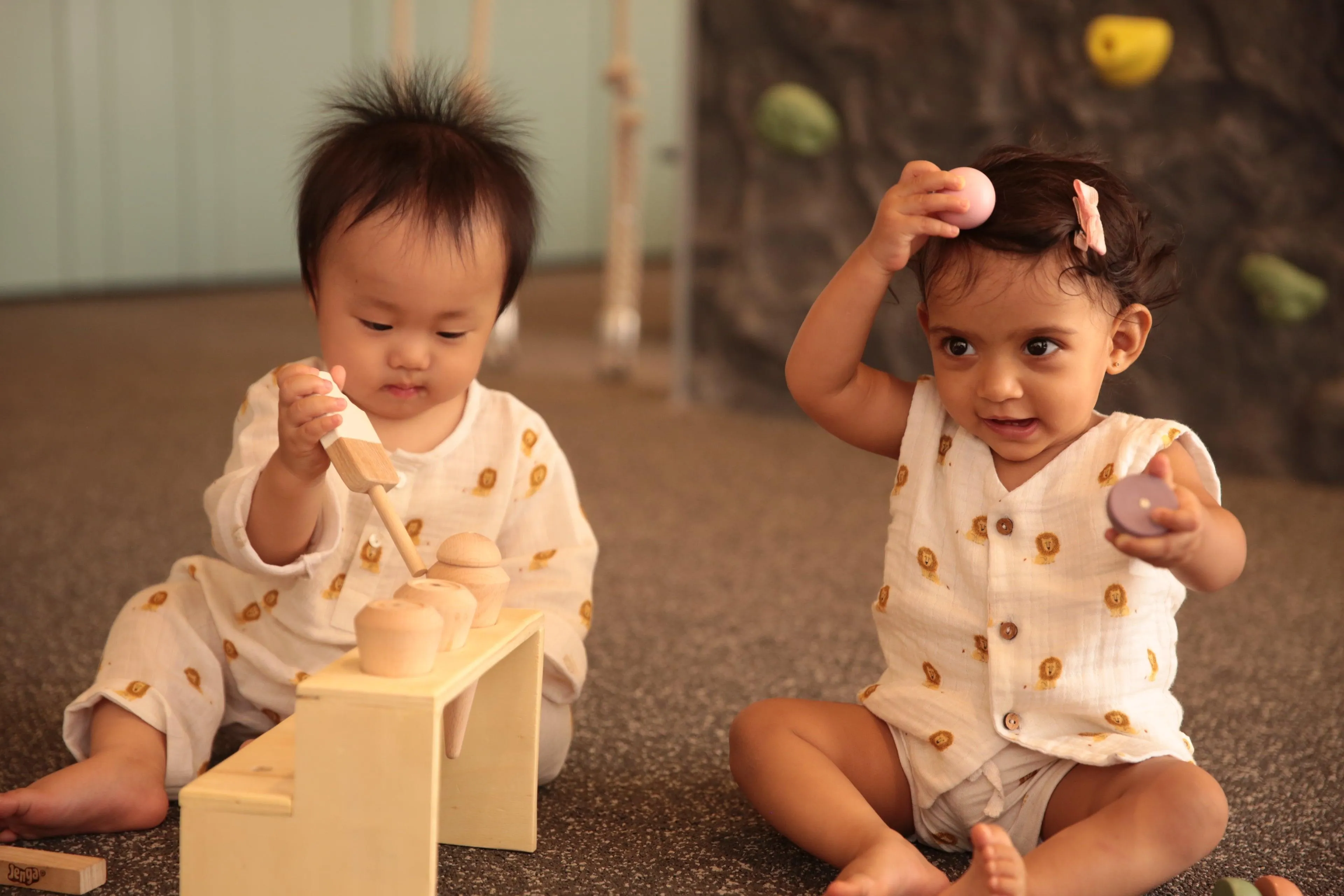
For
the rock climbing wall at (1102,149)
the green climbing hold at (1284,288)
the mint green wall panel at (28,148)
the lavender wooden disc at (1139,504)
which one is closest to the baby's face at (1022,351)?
the lavender wooden disc at (1139,504)

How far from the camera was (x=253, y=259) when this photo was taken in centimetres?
402

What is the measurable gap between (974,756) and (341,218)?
469mm

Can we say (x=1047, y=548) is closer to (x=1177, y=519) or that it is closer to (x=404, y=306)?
(x=1177, y=519)

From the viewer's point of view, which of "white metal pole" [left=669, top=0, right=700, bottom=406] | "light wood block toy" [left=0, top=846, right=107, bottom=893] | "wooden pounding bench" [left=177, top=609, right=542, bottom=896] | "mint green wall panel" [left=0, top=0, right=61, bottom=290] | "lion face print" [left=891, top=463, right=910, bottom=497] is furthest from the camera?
"mint green wall panel" [left=0, top=0, right=61, bottom=290]

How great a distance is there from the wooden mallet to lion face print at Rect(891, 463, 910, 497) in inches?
11.4

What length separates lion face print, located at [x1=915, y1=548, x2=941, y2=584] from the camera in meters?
0.79

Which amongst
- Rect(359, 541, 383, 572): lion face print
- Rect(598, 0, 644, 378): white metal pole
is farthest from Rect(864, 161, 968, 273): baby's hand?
Rect(598, 0, 644, 378): white metal pole

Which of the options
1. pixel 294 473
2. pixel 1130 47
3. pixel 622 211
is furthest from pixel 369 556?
pixel 622 211

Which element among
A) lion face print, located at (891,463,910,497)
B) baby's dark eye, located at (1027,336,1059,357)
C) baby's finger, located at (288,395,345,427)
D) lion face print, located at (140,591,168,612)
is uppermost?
baby's dark eye, located at (1027,336,1059,357)

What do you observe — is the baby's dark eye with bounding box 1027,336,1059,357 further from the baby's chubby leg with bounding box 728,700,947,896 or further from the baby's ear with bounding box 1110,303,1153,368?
the baby's chubby leg with bounding box 728,700,947,896

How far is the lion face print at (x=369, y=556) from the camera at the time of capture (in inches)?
33.0

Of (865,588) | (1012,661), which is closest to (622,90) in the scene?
(865,588)

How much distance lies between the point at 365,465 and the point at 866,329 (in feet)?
0.96

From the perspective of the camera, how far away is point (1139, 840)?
682mm
